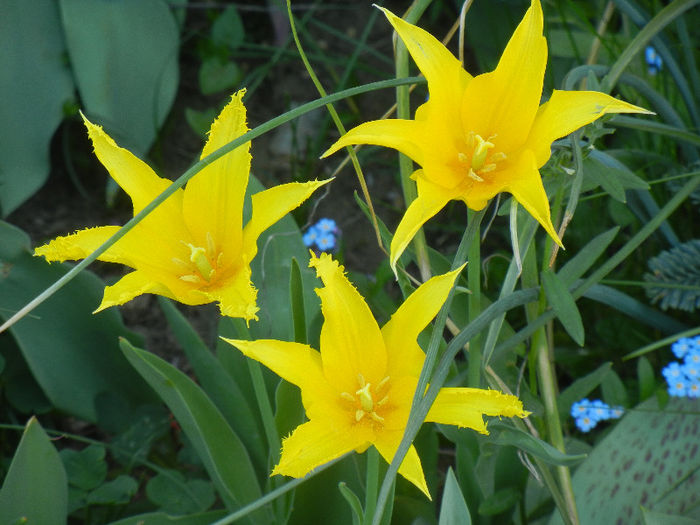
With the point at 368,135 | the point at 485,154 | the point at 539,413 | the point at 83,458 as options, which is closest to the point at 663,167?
the point at 539,413

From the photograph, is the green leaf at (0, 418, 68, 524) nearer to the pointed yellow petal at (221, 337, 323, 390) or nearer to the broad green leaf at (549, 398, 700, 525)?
the pointed yellow petal at (221, 337, 323, 390)

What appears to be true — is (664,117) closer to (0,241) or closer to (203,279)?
(203,279)

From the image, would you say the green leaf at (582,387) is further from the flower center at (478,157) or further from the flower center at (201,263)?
the flower center at (201,263)

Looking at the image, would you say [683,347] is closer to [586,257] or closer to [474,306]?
[586,257]

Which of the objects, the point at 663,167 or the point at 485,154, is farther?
the point at 663,167

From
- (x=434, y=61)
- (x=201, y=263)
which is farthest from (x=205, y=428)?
(x=434, y=61)

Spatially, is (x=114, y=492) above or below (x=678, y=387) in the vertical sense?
below

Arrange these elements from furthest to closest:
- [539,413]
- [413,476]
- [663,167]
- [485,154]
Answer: [663,167] → [539,413] → [485,154] → [413,476]
